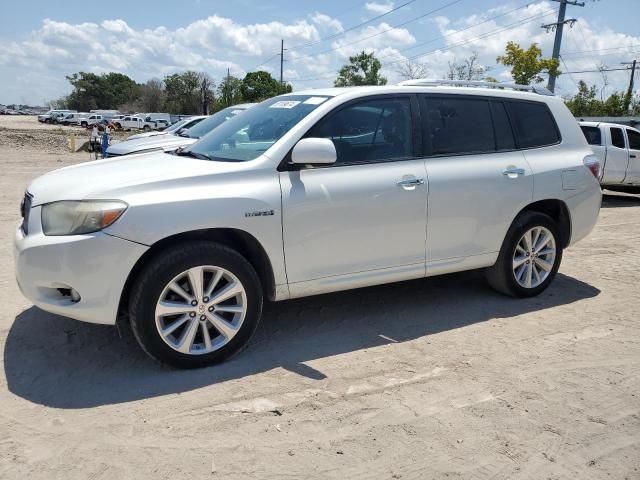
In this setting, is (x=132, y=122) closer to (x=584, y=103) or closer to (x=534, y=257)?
(x=584, y=103)

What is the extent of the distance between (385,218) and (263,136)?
1.12m

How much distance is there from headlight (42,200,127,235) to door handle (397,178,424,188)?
80.5 inches

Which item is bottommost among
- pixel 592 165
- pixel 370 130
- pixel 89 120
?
pixel 592 165

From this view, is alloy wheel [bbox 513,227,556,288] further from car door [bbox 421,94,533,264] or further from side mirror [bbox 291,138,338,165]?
side mirror [bbox 291,138,338,165]

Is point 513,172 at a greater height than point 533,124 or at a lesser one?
lesser

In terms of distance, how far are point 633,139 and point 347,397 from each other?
12511 millimetres

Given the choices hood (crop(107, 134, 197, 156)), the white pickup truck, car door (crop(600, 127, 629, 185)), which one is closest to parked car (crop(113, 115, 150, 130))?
hood (crop(107, 134, 197, 156))

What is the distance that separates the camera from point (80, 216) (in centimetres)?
350

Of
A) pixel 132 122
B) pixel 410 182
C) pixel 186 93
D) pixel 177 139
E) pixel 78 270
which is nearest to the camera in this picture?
pixel 78 270

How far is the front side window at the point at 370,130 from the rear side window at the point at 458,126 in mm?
252

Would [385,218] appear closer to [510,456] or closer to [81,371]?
[510,456]

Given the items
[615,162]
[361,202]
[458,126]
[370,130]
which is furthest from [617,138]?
[361,202]

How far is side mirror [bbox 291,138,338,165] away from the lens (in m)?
3.90

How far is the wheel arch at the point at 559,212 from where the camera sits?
5398mm
